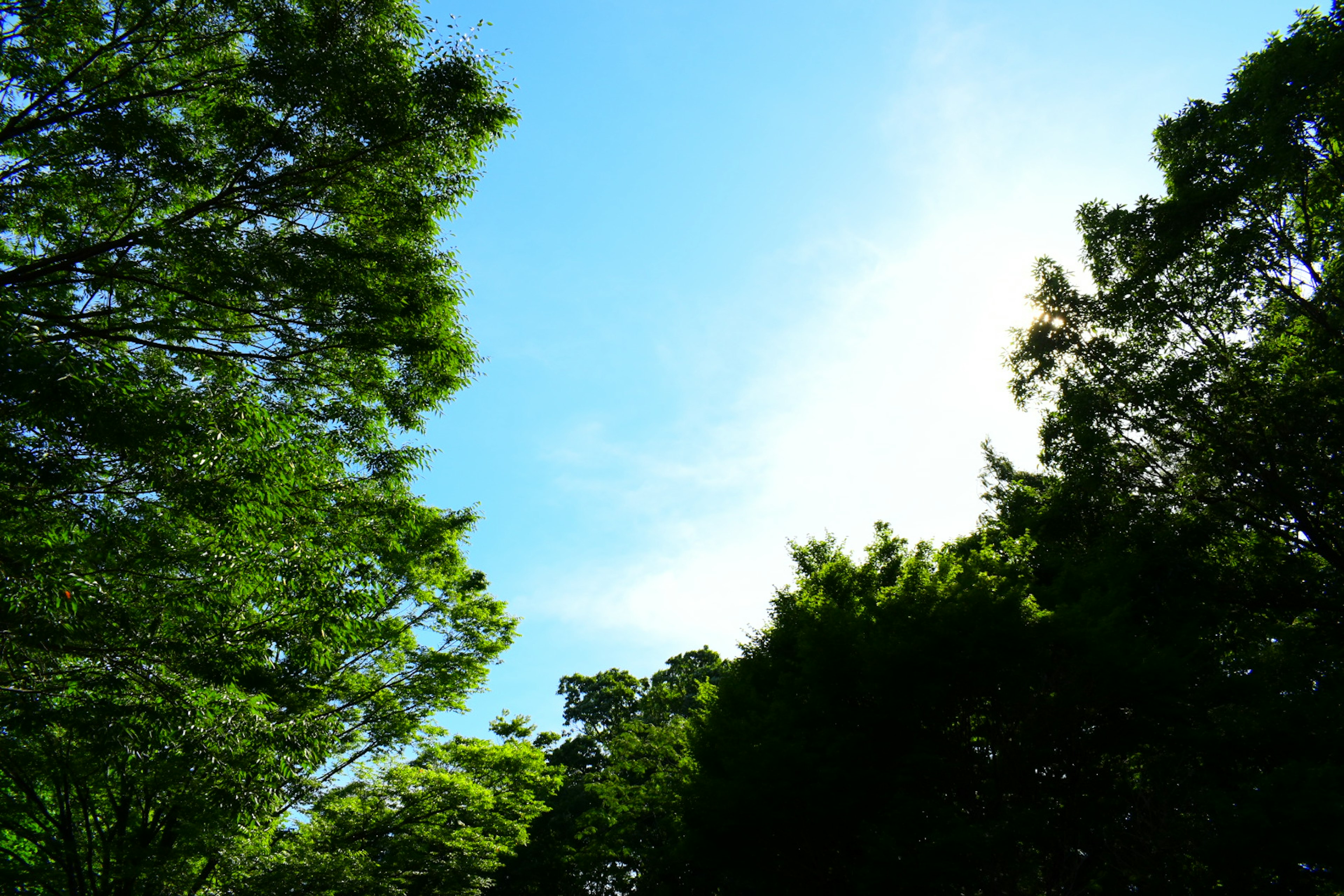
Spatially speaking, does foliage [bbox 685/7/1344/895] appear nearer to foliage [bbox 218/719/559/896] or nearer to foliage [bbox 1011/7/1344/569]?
foliage [bbox 1011/7/1344/569]

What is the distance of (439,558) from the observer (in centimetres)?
1488

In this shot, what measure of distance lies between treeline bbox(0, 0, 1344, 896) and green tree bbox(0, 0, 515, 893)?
0.05m

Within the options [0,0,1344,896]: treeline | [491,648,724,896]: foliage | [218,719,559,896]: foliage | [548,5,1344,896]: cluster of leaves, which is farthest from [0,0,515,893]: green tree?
[491,648,724,896]: foliage

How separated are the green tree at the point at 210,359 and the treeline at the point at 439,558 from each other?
51mm

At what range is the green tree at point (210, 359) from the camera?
620 centimetres

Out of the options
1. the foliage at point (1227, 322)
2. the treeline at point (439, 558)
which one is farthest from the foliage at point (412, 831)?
the foliage at point (1227, 322)

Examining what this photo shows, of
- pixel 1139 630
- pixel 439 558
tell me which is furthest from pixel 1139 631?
pixel 439 558

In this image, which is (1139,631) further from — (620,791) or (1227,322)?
(620,791)

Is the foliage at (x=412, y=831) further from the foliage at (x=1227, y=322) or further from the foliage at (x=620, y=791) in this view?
the foliage at (x=1227, y=322)

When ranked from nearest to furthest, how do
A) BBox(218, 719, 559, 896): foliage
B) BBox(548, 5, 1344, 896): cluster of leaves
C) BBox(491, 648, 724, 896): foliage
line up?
BBox(548, 5, 1344, 896): cluster of leaves < BBox(218, 719, 559, 896): foliage < BBox(491, 648, 724, 896): foliage

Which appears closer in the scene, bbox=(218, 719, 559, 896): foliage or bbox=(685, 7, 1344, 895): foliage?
bbox=(685, 7, 1344, 895): foliage

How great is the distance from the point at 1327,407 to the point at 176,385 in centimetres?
1642

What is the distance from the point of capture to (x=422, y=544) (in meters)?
14.1

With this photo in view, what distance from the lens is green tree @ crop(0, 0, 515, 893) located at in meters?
6.20
